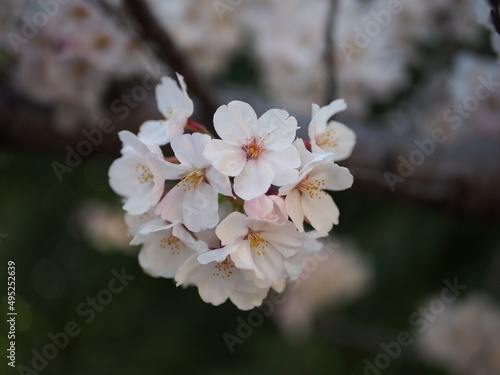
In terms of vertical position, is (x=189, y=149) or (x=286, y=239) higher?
(x=189, y=149)

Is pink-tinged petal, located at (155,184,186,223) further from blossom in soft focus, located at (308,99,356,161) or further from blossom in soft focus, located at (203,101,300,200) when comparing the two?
blossom in soft focus, located at (308,99,356,161)

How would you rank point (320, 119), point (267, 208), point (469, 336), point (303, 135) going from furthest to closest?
point (469, 336)
point (303, 135)
point (320, 119)
point (267, 208)

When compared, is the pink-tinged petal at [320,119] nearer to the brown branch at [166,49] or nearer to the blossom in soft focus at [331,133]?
the blossom in soft focus at [331,133]

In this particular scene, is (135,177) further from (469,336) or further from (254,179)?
(469,336)

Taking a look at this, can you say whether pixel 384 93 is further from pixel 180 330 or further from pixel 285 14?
pixel 180 330

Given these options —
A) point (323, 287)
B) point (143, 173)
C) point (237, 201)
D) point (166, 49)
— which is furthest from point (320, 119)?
point (323, 287)

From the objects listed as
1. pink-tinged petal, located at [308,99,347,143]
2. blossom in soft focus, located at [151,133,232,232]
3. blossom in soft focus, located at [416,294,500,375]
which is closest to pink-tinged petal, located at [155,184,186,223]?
blossom in soft focus, located at [151,133,232,232]

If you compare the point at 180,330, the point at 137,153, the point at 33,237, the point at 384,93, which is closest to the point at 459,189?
the point at 384,93
